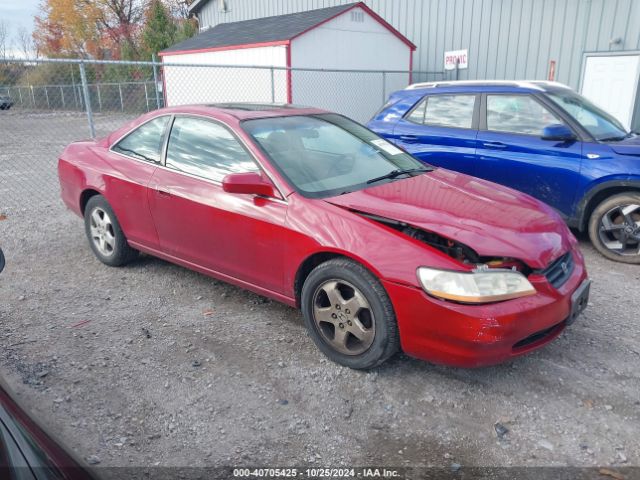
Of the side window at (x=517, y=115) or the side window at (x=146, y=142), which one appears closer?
the side window at (x=146, y=142)

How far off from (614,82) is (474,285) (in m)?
11.0

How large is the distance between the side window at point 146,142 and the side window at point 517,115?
3559 millimetres

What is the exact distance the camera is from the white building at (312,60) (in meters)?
12.4

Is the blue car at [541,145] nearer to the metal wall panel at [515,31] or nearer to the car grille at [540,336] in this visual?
the car grille at [540,336]

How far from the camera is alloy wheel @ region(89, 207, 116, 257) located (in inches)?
187

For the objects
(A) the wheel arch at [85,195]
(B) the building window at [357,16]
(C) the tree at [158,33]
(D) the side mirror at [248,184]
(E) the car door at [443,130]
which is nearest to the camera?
(D) the side mirror at [248,184]

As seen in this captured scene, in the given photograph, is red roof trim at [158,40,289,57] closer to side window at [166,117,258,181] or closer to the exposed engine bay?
side window at [166,117,258,181]

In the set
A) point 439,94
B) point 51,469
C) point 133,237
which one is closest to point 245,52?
point 439,94

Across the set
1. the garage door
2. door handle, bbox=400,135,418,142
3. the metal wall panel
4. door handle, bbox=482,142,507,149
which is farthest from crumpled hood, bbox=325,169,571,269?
the metal wall panel

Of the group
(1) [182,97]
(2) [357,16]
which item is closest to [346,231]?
(2) [357,16]

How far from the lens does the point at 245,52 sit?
13406mm

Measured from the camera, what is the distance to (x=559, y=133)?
16.9ft

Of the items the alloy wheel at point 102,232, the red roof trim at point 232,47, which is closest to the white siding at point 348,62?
the red roof trim at point 232,47

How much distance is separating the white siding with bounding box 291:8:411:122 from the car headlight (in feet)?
33.1
